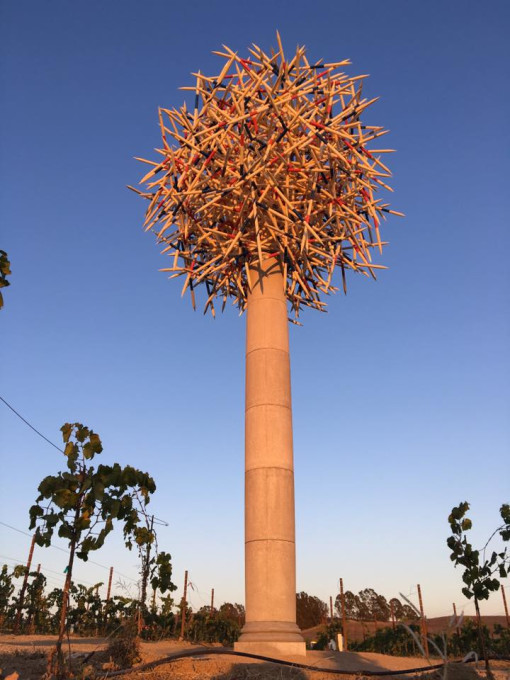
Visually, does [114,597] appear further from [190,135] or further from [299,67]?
[299,67]

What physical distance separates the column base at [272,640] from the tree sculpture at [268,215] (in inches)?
1.9

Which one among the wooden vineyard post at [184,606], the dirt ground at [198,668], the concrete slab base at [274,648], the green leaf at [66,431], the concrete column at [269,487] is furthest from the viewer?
the wooden vineyard post at [184,606]

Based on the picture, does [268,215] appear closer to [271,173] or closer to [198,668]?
[271,173]

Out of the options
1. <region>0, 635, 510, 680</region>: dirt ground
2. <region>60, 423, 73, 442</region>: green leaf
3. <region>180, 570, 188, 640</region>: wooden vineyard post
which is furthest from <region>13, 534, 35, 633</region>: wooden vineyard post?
<region>60, 423, 73, 442</region>: green leaf

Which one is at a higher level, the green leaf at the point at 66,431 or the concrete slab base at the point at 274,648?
the green leaf at the point at 66,431

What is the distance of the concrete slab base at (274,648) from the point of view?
610 inches

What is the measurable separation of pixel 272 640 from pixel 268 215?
12.6 metres

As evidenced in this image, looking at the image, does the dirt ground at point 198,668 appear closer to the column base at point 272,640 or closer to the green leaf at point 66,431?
the column base at point 272,640

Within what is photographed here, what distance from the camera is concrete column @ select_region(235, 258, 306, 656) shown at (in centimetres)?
1617

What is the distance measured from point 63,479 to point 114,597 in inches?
1052

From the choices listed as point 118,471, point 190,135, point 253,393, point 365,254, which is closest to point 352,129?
point 365,254

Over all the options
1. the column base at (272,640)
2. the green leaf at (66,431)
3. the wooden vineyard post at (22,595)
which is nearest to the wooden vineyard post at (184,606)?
the wooden vineyard post at (22,595)

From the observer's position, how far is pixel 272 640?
15695 millimetres

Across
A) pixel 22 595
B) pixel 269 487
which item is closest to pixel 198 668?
pixel 269 487
